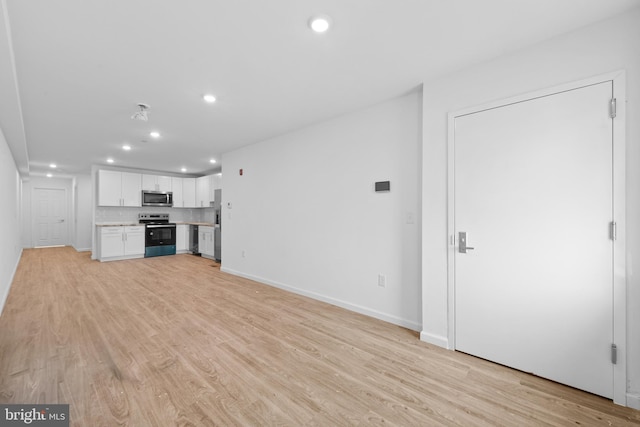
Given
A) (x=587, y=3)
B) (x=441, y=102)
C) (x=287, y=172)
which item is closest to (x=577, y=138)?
(x=587, y=3)

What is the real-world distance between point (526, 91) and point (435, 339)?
223 cm

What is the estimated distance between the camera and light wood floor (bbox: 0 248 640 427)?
5.41 ft

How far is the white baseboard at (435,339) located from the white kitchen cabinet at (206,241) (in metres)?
5.79

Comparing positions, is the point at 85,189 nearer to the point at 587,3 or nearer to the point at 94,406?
the point at 94,406

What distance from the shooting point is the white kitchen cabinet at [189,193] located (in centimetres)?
822

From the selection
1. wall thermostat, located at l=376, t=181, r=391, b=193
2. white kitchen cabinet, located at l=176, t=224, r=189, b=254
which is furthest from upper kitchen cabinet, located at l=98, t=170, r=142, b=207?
wall thermostat, located at l=376, t=181, r=391, b=193

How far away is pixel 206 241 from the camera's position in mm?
7340

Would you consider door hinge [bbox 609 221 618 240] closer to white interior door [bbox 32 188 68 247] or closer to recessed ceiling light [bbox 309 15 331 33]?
recessed ceiling light [bbox 309 15 331 33]

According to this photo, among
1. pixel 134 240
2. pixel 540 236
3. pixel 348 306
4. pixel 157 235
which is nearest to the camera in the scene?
pixel 540 236

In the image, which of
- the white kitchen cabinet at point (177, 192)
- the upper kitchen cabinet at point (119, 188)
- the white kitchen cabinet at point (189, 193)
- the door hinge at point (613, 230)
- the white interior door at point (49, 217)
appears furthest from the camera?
the white interior door at point (49, 217)

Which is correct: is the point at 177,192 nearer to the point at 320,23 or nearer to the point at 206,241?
the point at 206,241

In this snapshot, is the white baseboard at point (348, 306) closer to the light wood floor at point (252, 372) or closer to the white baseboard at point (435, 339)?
the light wood floor at point (252, 372)

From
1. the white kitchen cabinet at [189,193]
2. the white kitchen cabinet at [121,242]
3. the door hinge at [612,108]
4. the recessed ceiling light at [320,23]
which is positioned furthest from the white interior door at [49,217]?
the door hinge at [612,108]

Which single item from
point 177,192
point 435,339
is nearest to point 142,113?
point 435,339
